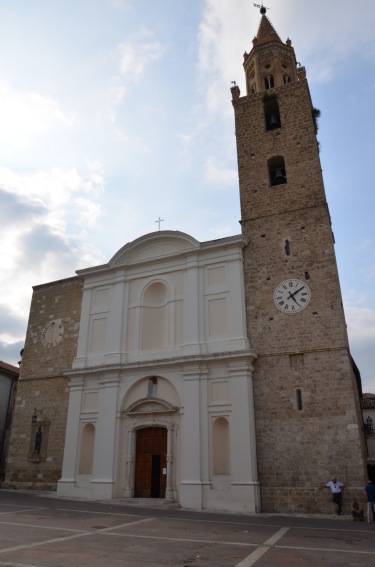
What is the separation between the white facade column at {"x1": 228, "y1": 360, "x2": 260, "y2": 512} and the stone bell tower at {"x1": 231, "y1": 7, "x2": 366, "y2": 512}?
1.14ft

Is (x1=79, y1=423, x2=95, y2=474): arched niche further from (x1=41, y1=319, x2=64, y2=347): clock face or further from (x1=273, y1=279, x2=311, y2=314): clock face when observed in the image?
(x1=273, y1=279, x2=311, y2=314): clock face

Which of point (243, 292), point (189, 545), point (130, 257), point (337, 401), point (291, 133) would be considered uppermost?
point (291, 133)

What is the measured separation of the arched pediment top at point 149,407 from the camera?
16172 millimetres

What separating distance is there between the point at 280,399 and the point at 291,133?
37.7 ft

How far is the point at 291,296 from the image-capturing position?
1605 cm

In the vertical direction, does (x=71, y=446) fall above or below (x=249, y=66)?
below

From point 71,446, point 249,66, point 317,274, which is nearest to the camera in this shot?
point 317,274

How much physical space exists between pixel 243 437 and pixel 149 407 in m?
3.96

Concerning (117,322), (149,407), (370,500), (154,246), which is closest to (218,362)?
(149,407)

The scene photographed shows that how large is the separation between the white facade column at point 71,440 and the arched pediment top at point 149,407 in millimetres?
2319

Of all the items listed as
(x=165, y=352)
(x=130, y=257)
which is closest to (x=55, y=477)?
(x=165, y=352)

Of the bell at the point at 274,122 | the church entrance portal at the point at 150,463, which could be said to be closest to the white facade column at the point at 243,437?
the church entrance portal at the point at 150,463

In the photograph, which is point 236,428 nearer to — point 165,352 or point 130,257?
point 165,352

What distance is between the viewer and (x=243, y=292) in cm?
1689
